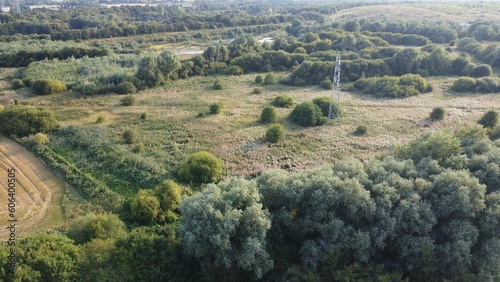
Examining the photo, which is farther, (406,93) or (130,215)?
(406,93)

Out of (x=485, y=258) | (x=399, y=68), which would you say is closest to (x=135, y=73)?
(x=399, y=68)

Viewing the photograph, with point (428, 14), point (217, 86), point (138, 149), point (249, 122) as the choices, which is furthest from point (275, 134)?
point (428, 14)

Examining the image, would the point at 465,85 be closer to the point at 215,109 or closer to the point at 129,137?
the point at 215,109

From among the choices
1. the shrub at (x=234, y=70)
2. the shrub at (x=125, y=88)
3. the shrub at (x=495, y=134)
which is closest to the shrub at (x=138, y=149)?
the shrub at (x=125, y=88)

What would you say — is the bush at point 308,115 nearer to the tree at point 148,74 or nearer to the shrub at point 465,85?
the tree at point 148,74

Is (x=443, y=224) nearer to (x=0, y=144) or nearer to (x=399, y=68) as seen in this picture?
(x=0, y=144)

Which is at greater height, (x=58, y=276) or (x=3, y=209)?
(x=58, y=276)

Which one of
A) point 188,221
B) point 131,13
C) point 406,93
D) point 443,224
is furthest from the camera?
point 131,13

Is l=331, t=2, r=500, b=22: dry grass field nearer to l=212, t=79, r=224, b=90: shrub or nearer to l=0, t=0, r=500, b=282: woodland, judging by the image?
l=0, t=0, r=500, b=282: woodland
